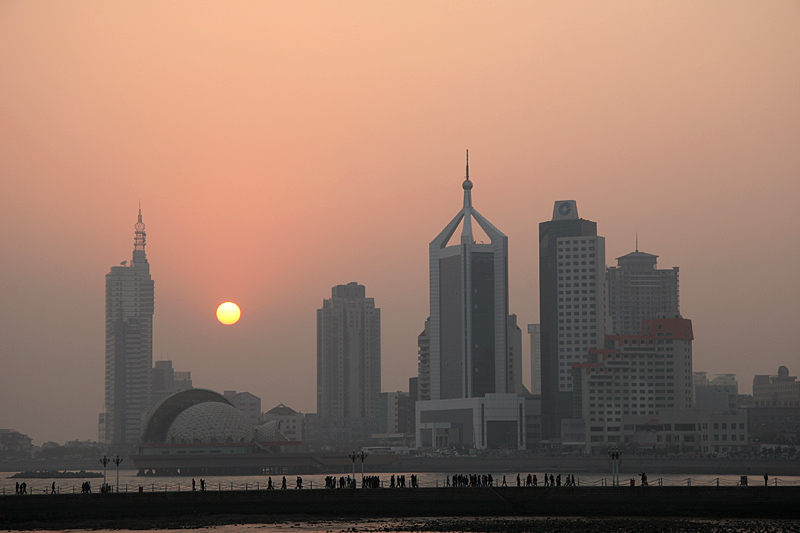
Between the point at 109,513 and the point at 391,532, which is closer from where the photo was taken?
the point at 391,532

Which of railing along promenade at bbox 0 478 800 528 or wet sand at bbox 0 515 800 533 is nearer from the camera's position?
wet sand at bbox 0 515 800 533

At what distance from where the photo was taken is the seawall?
8125cm

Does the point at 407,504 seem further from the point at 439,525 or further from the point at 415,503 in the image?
the point at 439,525

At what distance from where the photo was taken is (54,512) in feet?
278

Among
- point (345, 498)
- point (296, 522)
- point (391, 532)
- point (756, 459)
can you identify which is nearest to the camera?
point (391, 532)

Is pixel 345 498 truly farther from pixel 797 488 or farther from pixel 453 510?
pixel 797 488

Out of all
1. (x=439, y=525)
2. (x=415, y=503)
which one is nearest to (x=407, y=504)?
(x=415, y=503)

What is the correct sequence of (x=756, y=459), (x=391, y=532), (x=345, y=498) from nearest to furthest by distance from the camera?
(x=391, y=532), (x=345, y=498), (x=756, y=459)

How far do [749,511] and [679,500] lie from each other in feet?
15.9

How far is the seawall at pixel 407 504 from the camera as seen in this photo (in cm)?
8125

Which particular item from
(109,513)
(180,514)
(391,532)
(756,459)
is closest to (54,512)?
(109,513)

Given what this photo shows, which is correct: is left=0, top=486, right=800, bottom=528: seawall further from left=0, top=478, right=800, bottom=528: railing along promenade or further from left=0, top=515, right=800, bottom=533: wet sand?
left=0, top=515, right=800, bottom=533: wet sand

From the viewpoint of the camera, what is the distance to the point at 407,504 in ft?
278

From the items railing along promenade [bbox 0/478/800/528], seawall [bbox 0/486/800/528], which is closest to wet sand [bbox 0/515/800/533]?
seawall [bbox 0/486/800/528]
